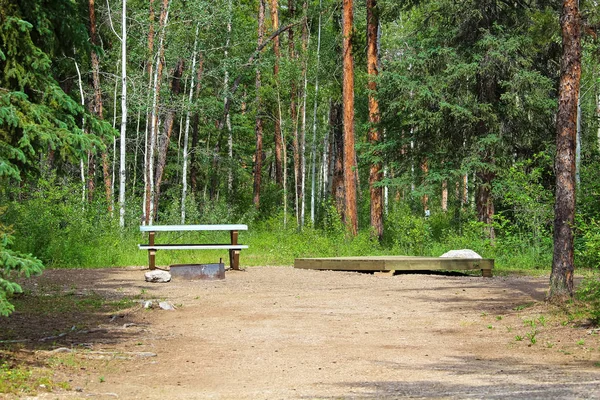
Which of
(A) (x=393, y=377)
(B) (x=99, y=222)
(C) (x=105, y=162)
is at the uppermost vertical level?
(C) (x=105, y=162)

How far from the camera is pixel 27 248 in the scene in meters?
18.5

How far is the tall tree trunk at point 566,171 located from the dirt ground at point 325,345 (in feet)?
1.66

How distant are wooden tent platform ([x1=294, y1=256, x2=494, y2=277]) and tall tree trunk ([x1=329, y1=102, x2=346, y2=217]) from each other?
17.1 meters

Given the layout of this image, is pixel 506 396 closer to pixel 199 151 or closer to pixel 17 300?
pixel 17 300

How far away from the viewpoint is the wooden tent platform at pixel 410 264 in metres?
17.2

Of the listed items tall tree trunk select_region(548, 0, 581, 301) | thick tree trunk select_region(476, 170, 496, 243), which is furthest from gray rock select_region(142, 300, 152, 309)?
thick tree trunk select_region(476, 170, 496, 243)

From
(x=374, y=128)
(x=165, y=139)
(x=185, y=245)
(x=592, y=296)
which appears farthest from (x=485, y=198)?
(x=165, y=139)

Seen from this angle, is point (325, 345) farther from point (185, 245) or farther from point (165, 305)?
point (185, 245)

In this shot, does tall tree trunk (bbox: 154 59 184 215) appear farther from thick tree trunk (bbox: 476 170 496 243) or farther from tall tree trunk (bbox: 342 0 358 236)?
thick tree trunk (bbox: 476 170 496 243)

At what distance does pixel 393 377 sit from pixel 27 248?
43.2 feet

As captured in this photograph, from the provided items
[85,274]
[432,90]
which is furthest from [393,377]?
[432,90]

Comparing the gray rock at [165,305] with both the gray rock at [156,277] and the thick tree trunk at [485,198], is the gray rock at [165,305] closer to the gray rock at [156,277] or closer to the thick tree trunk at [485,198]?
the gray rock at [156,277]

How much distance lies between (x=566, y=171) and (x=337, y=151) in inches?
1205

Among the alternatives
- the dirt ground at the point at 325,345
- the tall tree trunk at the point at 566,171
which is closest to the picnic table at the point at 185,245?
the dirt ground at the point at 325,345
